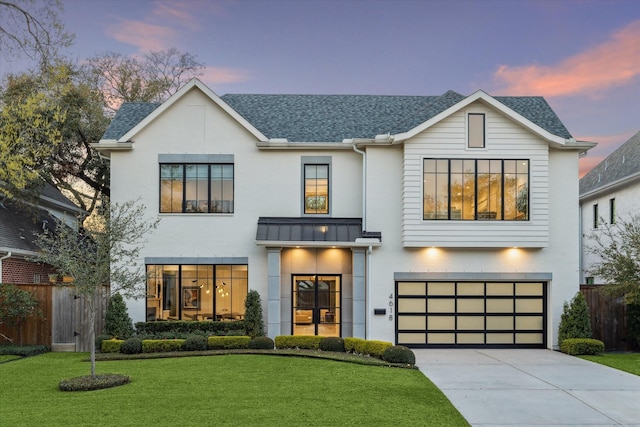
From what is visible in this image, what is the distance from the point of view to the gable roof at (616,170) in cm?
2459

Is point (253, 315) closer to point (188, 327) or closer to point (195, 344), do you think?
point (195, 344)

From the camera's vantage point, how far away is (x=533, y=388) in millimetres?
11648

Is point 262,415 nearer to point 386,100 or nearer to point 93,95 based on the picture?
point 386,100

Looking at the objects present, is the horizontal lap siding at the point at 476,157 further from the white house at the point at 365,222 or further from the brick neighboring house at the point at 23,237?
the brick neighboring house at the point at 23,237

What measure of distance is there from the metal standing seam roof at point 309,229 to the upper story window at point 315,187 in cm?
48

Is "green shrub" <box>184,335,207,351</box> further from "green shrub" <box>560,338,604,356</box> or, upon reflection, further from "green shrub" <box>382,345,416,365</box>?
"green shrub" <box>560,338,604,356</box>

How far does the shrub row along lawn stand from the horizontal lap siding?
5.65 metres

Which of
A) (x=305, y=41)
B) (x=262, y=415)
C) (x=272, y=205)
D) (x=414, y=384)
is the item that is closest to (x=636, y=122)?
(x=305, y=41)

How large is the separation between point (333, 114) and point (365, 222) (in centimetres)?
527

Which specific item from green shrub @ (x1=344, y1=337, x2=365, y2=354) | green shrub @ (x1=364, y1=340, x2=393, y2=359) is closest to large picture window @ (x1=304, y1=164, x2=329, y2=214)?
green shrub @ (x1=344, y1=337, x2=365, y2=354)

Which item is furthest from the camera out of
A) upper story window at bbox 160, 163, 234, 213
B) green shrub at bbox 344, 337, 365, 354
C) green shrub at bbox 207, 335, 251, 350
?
upper story window at bbox 160, 163, 234, 213

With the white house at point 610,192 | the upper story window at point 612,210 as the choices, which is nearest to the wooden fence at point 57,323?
the white house at point 610,192

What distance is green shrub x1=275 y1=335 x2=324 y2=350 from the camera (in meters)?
16.0

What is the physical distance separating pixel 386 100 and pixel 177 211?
1011 centimetres
